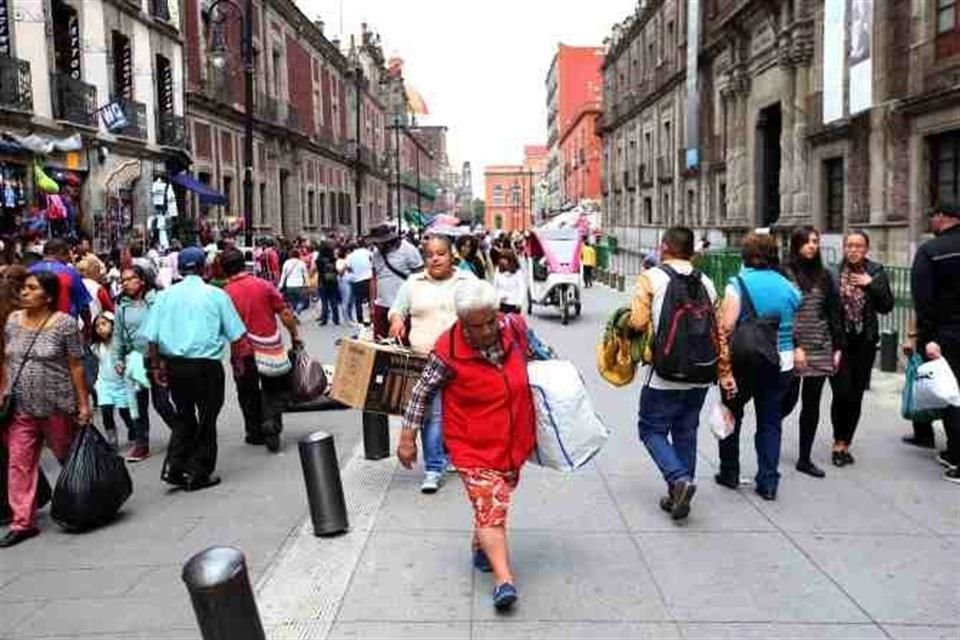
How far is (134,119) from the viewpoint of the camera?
19672mm

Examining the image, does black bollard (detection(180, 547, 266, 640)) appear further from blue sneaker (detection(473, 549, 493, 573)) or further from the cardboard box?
the cardboard box

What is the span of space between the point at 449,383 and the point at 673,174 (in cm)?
3671

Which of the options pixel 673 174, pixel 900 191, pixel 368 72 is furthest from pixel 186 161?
pixel 368 72

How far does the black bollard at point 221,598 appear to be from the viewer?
2.37 metres

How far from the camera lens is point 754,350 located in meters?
5.42

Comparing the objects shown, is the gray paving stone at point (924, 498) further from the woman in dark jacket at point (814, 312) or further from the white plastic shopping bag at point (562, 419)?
the white plastic shopping bag at point (562, 419)

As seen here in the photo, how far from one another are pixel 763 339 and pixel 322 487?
2645 mm

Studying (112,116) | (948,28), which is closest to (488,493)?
(948,28)

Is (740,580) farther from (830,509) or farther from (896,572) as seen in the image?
(830,509)

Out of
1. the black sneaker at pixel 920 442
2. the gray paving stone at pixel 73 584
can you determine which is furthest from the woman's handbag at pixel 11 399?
the black sneaker at pixel 920 442

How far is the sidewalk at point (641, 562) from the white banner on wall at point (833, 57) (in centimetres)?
1460

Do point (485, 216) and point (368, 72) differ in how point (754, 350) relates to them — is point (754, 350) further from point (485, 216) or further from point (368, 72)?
point (485, 216)

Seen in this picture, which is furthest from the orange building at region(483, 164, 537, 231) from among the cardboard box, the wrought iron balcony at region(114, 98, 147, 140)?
the cardboard box

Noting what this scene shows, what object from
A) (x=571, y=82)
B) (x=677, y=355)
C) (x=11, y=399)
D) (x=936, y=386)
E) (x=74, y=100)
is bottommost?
→ (x=936, y=386)
